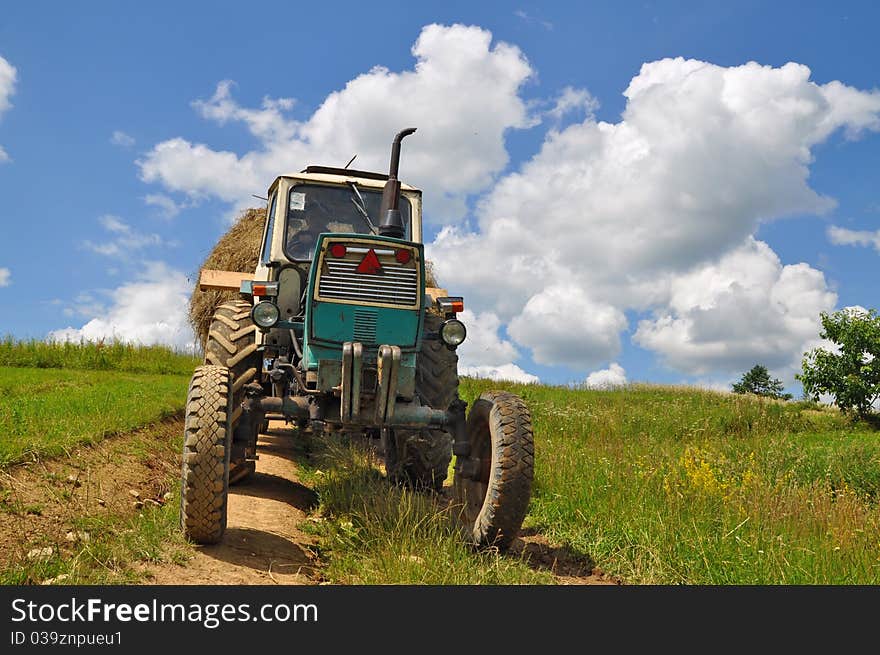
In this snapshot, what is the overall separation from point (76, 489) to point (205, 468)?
1.83 metres

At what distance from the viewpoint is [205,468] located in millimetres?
4895

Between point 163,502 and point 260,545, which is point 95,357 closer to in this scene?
point 163,502

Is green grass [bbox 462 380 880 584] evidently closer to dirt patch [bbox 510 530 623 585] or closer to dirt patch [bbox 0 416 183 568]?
dirt patch [bbox 510 530 623 585]

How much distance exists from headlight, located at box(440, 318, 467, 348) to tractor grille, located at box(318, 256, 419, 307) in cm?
38

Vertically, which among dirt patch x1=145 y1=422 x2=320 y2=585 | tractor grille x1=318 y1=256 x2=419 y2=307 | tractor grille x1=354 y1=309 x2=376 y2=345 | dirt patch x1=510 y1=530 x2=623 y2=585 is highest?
tractor grille x1=318 y1=256 x2=419 y2=307

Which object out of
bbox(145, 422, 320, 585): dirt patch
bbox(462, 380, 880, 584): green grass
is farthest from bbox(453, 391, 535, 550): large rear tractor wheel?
bbox(145, 422, 320, 585): dirt patch

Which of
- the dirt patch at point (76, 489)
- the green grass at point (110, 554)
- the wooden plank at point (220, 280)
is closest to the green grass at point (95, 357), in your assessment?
the wooden plank at point (220, 280)

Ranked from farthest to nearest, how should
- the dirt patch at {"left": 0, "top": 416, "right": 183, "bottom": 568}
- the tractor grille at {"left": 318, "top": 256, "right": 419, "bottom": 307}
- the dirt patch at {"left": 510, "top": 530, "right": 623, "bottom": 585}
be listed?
the tractor grille at {"left": 318, "top": 256, "right": 419, "bottom": 307}, the dirt patch at {"left": 510, "top": 530, "right": 623, "bottom": 585}, the dirt patch at {"left": 0, "top": 416, "right": 183, "bottom": 568}

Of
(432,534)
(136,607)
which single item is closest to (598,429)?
(432,534)

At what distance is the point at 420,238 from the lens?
749cm

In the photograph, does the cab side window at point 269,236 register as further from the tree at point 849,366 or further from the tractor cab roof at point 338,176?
the tree at point 849,366

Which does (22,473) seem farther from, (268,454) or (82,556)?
(268,454)

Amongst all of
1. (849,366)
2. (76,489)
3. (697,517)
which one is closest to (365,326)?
(76,489)

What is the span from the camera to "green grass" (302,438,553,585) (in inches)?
177
